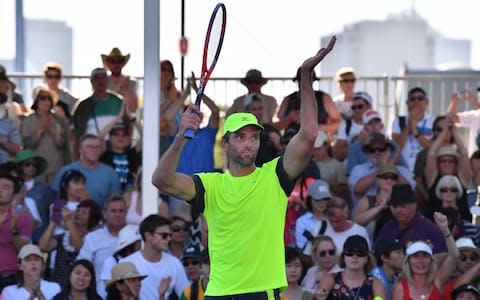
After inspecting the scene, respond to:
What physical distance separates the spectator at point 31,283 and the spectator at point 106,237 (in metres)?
0.62

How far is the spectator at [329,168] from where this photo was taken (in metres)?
14.3

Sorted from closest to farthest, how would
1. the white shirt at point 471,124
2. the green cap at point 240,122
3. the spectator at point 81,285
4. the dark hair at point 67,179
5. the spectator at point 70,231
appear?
the green cap at point 240,122
the spectator at point 81,285
the spectator at point 70,231
the dark hair at point 67,179
the white shirt at point 471,124

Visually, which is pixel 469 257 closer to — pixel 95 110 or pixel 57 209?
pixel 57 209

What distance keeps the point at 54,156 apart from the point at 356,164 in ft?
9.90

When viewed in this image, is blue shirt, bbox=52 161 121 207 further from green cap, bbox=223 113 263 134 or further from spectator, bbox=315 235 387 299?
green cap, bbox=223 113 263 134

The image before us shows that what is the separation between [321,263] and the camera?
12.4 m

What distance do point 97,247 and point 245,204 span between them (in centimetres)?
400

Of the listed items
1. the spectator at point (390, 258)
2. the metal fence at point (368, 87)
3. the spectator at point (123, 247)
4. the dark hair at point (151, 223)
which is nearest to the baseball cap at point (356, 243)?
the spectator at point (390, 258)

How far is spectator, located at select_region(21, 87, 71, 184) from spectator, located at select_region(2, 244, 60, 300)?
268 cm

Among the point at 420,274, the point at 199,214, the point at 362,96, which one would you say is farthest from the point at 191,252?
the point at 362,96

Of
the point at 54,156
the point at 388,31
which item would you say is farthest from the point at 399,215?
the point at 388,31

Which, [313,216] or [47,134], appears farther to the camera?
[47,134]

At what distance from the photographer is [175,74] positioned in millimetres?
15367

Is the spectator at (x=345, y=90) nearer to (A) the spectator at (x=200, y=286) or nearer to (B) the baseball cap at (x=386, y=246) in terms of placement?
(B) the baseball cap at (x=386, y=246)
